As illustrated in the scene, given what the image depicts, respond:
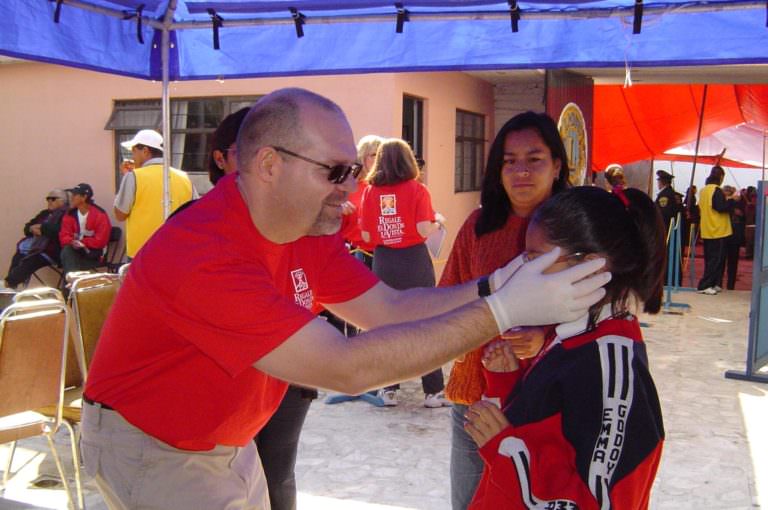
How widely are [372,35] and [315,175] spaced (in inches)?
67.0

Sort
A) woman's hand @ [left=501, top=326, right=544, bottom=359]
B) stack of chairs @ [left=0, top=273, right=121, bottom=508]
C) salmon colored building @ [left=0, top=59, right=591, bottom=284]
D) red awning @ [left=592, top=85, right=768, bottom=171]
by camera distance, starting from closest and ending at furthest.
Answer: woman's hand @ [left=501, top=326, right=544, bottom=359], stack of chairs @ [left=0, top=273, right=121, bottom=508], salmon colored building @ [left=0, top=59, right=591, bottom=284], red awning @ [left=592, top=85, right=768, bottom=171]

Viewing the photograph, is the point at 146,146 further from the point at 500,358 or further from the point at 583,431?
the point at 583,431

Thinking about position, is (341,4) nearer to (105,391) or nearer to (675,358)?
(105,391)

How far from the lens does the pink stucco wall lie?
10.9 meters

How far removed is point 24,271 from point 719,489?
968cm

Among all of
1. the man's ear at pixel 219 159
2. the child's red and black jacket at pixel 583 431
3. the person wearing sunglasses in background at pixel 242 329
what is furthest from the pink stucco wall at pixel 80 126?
the child's red and black jacket at pixel 583 431

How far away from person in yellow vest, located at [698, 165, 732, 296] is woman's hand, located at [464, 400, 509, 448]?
1125 centimetres

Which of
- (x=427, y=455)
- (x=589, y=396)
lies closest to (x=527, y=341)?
(x=589, y=396)

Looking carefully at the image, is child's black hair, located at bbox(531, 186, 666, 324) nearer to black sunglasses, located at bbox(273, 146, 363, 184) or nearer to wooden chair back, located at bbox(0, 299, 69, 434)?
black sunglasses, located at bbox(273, 146, 363, 184)

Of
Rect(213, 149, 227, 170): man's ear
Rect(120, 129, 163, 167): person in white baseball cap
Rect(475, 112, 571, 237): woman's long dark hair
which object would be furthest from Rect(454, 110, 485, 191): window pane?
Rect(475, 112, 571, 237): woman's long dark hair

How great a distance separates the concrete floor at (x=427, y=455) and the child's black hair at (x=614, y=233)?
7.96ft

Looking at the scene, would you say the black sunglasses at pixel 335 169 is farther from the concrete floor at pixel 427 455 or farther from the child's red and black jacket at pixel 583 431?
the concrete floor at pixel 427 455

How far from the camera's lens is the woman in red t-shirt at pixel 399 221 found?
546 centimetres

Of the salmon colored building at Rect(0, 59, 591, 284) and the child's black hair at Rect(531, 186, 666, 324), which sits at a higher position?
the salmon colored building at Rect(0, 59, 591, 284)
